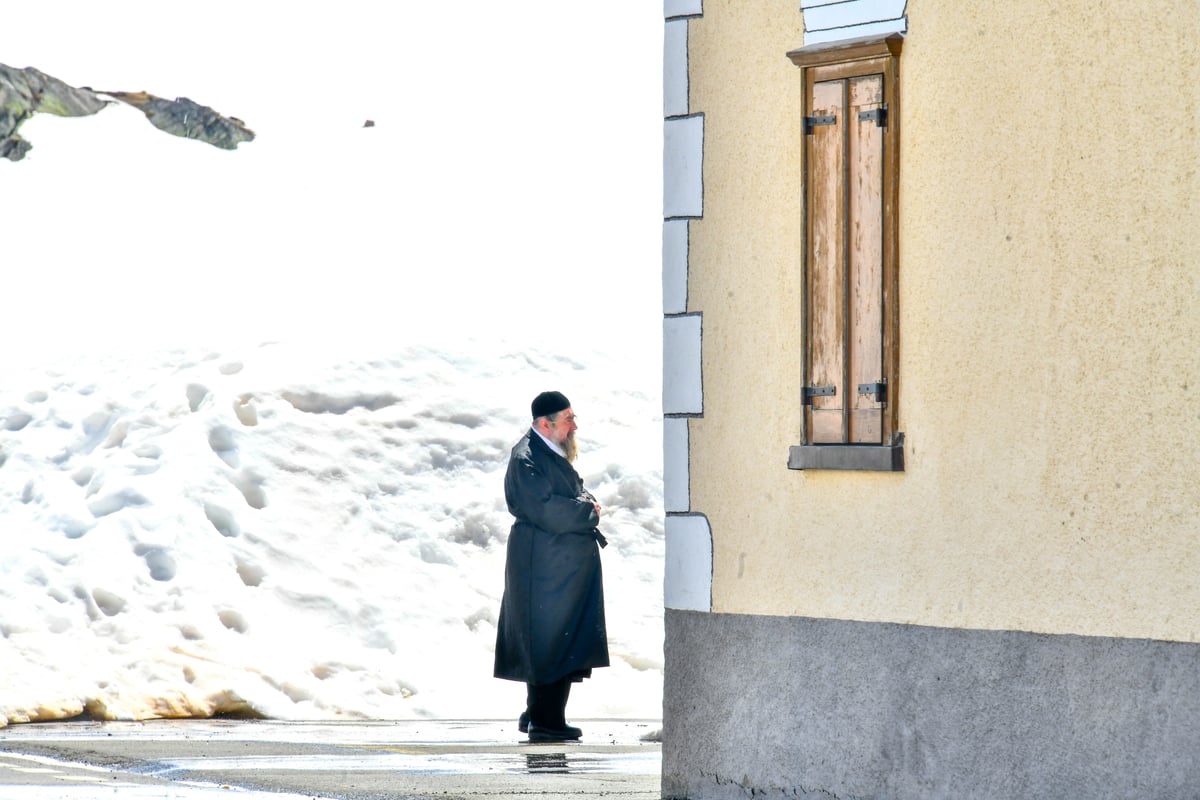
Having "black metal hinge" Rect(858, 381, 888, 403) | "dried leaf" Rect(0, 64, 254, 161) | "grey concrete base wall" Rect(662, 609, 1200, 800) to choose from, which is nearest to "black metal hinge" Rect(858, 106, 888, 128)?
"black metal hinge" Rect(858, 381, 888, 403)

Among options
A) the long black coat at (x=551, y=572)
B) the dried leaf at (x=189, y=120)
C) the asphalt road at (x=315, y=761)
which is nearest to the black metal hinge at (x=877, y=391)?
the asphalt road at (x=315, y=761)

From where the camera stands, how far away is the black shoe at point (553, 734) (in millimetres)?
12453

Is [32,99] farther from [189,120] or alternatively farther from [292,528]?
[292,528]

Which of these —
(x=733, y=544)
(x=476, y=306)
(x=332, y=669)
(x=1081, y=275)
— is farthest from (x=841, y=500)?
(x=476, y=306)

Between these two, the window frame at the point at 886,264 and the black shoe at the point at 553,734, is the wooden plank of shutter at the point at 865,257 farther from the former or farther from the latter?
the black shoe at the point at 553,734

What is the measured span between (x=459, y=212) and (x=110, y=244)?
4.63m

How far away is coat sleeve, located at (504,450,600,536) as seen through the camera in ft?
40.6

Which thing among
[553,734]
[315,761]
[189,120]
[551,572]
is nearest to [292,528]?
[551,572]

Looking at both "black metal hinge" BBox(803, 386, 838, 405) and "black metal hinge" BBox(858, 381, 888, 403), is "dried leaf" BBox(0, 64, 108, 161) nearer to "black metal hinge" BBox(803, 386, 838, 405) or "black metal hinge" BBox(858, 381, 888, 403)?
"black metal hinge" BBox(803, 386, 838, 405)

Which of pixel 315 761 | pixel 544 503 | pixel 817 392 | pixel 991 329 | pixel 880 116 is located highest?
pixel 880 116

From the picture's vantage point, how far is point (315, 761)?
10641 mm

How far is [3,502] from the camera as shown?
17609mm

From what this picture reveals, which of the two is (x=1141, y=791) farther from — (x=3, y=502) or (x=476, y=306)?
(x=476, y=306)

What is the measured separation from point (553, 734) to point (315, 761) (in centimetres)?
216
